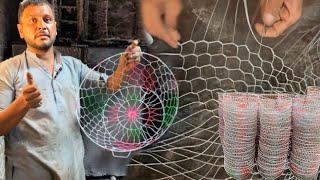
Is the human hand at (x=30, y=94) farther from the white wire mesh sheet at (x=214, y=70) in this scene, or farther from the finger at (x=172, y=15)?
the finger at (x=172, y=15)

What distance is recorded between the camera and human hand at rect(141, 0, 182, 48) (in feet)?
5.82

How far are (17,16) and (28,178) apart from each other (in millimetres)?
677

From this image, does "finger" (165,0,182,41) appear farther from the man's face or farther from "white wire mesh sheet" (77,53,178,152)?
the man's face

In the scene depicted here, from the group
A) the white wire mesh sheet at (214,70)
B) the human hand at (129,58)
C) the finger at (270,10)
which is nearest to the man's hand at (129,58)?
the human hand at (129,58)

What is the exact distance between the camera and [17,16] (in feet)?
5.25

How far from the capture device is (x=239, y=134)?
1.64 metres

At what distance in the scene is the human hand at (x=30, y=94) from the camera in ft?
4.43

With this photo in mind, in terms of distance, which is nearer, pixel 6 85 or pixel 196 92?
pixel 6 85

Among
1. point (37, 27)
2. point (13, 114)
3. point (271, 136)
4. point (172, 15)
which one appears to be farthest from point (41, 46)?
point (271, 136)

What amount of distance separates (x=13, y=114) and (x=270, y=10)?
1317 mm

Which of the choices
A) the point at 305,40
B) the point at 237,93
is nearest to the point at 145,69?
the point at 237,93

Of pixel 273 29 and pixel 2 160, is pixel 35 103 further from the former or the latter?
pixel 273 29

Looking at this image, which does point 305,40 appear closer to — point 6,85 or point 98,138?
point 98,138

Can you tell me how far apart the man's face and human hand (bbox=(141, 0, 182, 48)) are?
449 millimetres
